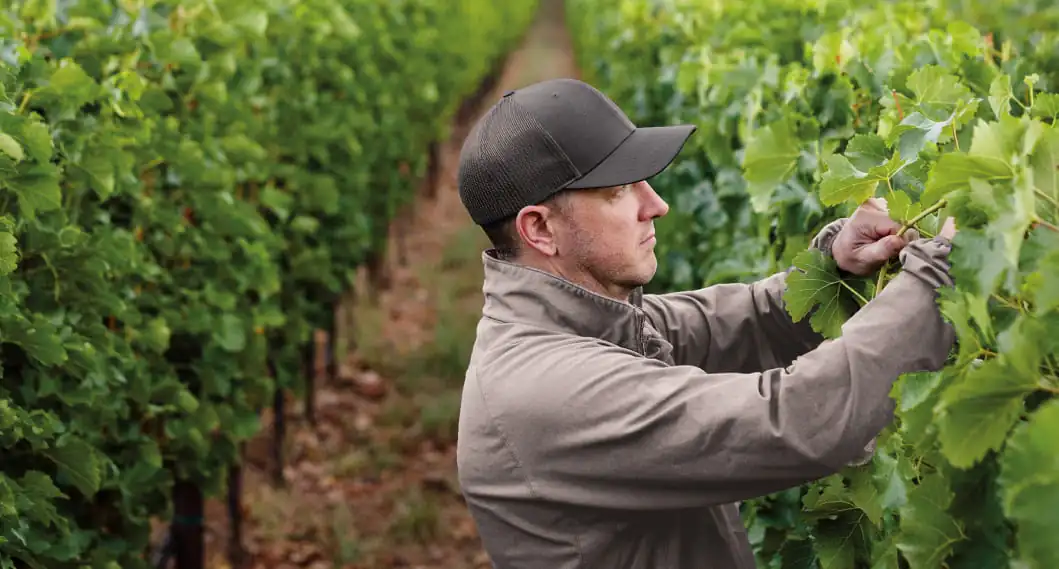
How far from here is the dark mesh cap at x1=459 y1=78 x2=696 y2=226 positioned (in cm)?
240

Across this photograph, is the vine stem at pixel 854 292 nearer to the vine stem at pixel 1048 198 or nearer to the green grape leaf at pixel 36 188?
the vine stem at pixel 1048 198

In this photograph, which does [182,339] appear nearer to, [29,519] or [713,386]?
[29,519]

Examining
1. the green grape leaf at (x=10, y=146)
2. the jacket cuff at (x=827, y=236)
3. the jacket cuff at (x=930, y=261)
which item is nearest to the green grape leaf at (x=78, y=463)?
the green grape leaf at (x=10, y=146)

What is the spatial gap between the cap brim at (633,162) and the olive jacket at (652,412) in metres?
0.22

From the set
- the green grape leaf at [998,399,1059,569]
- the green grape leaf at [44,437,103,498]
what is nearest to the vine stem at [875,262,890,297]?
the green grape leaf at [998,399,1059,569]

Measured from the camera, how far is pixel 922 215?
1974 millimetres

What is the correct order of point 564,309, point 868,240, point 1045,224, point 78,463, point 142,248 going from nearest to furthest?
point 1045,224 → point 868,240 → point 564,309 → point 78,463 → point 142,248

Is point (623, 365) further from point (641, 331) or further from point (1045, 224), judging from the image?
point (1045, 224)

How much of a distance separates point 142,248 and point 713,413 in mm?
2718

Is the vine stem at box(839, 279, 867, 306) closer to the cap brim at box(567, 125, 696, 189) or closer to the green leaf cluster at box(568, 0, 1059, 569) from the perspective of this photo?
the green leaf cluster at box(568, 0, 1059, 569)

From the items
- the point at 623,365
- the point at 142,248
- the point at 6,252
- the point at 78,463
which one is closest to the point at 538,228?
the point at 623,365

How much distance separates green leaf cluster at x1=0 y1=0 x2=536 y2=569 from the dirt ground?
80 centimetres

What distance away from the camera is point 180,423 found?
441cm

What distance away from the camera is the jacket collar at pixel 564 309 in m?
2.38
